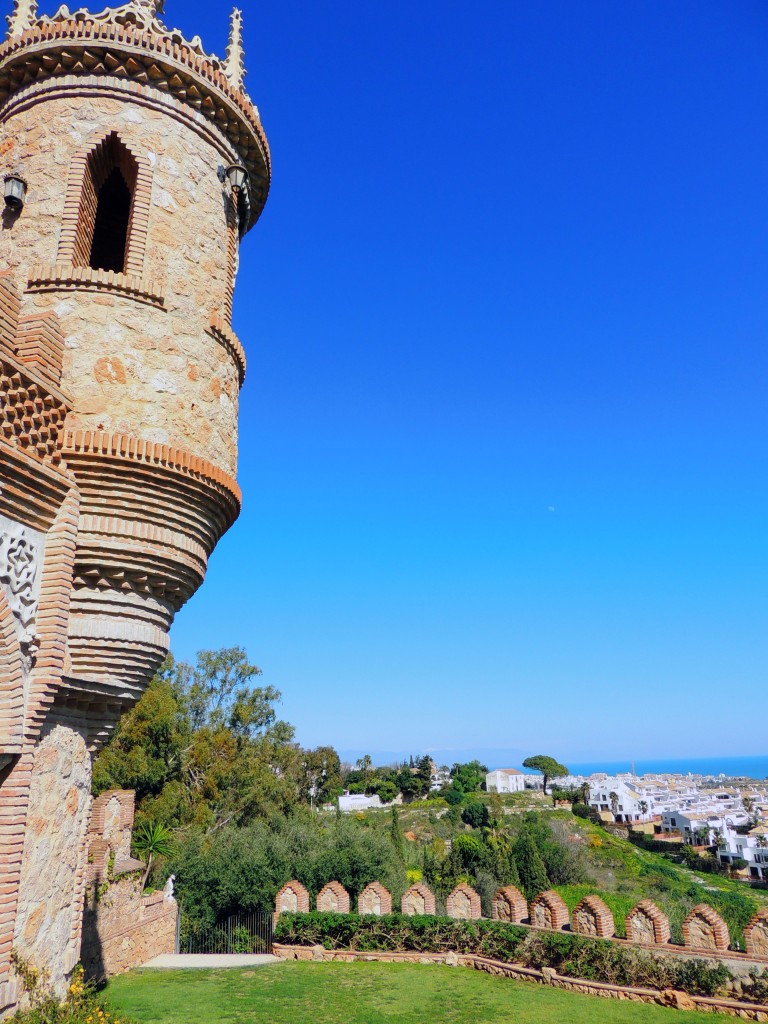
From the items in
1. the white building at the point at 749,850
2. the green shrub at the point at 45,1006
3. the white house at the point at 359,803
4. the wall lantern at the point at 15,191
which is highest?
the wall lantern at the point at 15,191

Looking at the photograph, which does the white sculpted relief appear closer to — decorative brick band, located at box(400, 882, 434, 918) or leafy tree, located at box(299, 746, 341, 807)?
decorative brick band, located at box(400, 882, 434, 918)

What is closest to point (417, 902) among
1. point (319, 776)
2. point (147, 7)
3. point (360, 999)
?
point (360, 999)

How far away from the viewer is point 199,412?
23.2 ft

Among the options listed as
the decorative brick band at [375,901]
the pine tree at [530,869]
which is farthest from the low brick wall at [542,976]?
the pine tree at [530,869]

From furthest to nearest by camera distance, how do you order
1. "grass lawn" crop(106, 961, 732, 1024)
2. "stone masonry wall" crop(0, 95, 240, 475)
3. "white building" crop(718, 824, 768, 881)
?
"white building" crop(718, 824, 768, 881)
"grass lawn" crop(106, 961, 732, 1024)
"stone masonry wall" crop(0, 95, 240, 475)

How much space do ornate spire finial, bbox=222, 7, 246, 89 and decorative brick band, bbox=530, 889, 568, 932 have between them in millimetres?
14352

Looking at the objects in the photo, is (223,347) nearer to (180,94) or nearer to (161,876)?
(180,94)

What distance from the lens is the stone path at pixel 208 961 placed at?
1438cm

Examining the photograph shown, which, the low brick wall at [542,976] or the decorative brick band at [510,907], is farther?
the decorative brick band at [510,907]

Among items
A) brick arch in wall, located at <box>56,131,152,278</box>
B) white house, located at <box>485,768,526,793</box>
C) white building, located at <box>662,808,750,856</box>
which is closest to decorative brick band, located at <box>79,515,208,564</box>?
brick arch in wall, located at <box>56,131,152,278</box>

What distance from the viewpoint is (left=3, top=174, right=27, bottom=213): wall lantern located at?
7.15m

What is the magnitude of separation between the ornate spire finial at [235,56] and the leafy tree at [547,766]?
4452 inches

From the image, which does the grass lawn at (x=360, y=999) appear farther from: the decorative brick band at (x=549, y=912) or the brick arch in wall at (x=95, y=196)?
the brick arch in wall at (x=95, y=196)

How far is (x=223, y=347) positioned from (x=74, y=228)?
1789 millimetres
